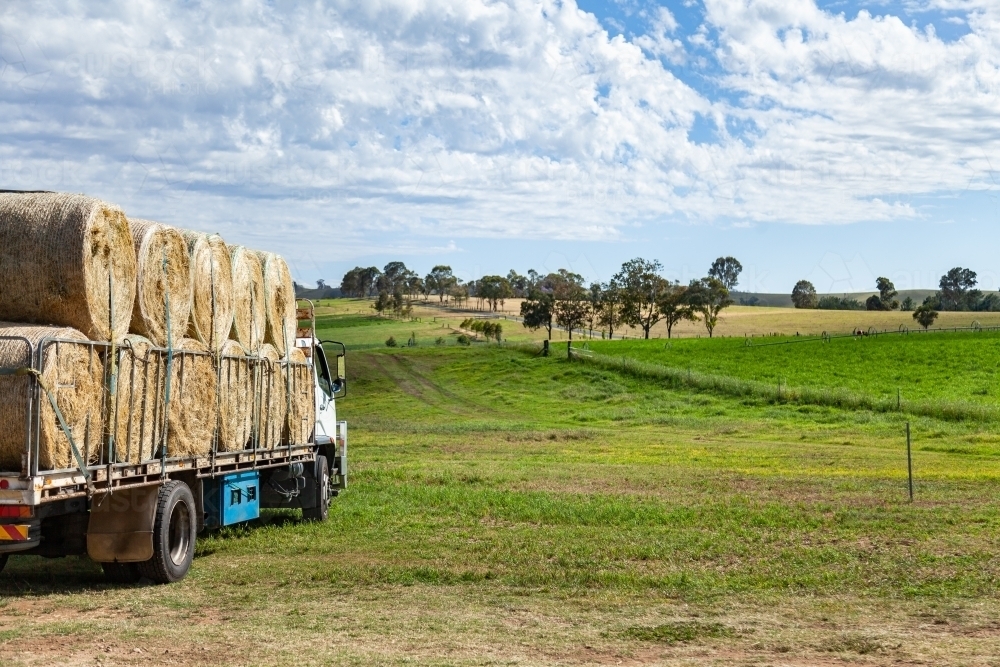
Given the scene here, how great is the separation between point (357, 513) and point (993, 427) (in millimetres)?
29126

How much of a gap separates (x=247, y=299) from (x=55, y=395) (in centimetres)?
496

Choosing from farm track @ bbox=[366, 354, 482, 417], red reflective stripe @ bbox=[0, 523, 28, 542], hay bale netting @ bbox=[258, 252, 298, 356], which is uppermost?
hay bale netting @ bbox=[258, 252, 298, 356]

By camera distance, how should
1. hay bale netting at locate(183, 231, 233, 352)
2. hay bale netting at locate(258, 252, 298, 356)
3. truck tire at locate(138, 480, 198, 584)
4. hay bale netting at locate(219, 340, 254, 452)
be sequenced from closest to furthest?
truck tire at locate(138, 480, 198, 584)
hay bale netting at locate(183, 231, 233, 352)
hay bale netting at locate(219, 340, 254, 452)
hay bale netting at locate(258, 252, 298, 356)

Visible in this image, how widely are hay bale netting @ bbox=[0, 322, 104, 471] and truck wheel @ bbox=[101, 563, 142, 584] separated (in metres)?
1.98

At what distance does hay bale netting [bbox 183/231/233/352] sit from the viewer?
1335cm

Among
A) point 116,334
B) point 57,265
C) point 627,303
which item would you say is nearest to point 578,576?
point 116,334

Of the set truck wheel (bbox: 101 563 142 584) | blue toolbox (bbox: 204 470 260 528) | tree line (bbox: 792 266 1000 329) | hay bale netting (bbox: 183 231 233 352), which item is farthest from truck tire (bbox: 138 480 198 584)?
tree line (bbox: 792 266 1000 329)

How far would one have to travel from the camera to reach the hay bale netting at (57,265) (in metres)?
10.9

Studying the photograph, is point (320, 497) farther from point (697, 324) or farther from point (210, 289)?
point (697, 324)

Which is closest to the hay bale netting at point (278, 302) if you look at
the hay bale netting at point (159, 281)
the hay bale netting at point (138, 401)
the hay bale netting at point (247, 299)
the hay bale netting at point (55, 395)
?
the hay bale netting at point (247, 299)

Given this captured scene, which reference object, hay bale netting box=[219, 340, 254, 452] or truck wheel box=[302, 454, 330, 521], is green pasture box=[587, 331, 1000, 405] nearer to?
truck wheel box=[302, 454, 330, 521]

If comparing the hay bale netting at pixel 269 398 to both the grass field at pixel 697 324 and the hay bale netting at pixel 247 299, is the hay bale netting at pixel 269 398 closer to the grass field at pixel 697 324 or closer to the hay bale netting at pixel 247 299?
the hay bale netting at pixel 247 299

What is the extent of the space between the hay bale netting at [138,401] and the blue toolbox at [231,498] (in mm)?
2512

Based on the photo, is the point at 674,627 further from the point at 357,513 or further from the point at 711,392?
the point at 711,392
